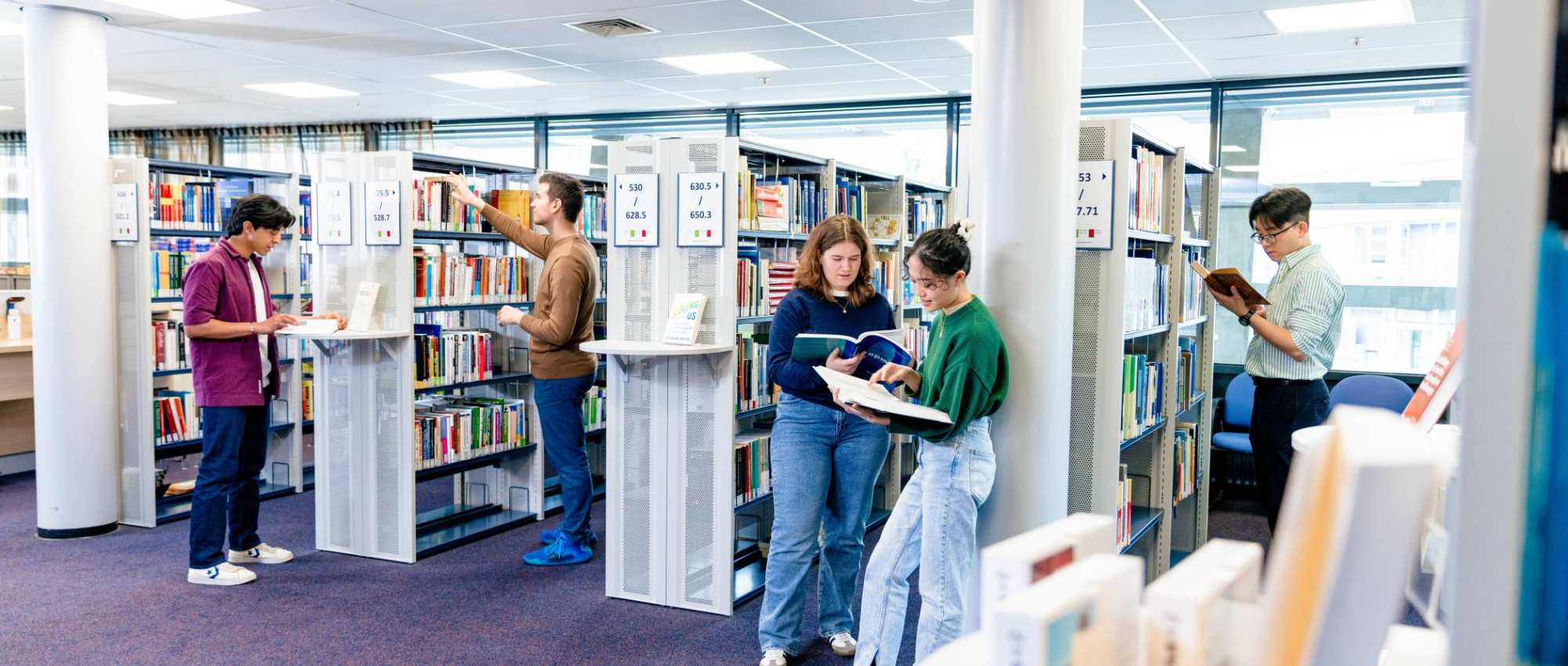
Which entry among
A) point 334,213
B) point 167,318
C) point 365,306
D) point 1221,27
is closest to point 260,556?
point 365,306

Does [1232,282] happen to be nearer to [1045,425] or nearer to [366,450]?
[1045,425]

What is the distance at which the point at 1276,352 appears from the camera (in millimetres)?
4109

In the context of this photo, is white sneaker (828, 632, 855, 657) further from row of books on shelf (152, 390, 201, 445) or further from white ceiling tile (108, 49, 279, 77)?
white ceiling tile (108, 49, 279, 77)

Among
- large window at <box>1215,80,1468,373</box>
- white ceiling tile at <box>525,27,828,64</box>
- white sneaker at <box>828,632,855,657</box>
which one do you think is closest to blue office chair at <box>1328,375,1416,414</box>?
large window at <box>1215,80,1468,373</box>

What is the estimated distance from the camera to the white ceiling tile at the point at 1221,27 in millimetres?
5883

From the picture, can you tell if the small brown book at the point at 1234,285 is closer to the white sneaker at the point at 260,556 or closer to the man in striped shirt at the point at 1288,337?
the man in striped shirt at the point at 1288,337

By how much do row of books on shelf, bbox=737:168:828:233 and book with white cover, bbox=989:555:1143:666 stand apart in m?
3.70

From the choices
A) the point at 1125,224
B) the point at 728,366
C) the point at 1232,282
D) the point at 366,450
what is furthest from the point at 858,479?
the point at 366,450

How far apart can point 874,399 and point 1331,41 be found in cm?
501

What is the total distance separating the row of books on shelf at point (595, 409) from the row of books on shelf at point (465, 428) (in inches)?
21.7

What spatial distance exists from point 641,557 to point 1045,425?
2106mm

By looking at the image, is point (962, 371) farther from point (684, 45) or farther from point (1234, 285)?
point (684, 45)

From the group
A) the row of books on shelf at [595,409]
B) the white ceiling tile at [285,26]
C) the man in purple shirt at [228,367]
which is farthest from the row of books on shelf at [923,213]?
the man in purple shirt at [228,367]

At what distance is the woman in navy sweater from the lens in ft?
11.7
